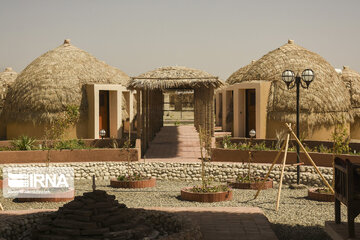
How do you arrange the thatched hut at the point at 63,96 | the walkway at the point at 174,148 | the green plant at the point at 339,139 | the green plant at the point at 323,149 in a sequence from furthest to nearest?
the thatched hut at the point at 63,96 < the walkway at the point at 174,148 < the green plant at the point at 323,149 < the green plant at the point at 339,139

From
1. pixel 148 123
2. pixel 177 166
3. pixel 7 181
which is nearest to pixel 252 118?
pixel 148 123

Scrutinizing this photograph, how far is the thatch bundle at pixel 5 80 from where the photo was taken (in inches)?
953

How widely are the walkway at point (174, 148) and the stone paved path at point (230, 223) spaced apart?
283 inches

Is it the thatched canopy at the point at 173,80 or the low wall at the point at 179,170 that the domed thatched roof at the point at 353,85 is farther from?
the low wall at the point at 179,170

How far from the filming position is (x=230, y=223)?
8055mm

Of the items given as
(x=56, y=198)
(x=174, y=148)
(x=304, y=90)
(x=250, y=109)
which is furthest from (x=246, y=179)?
(x=250, y=109)

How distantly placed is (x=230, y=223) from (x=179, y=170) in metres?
7.19

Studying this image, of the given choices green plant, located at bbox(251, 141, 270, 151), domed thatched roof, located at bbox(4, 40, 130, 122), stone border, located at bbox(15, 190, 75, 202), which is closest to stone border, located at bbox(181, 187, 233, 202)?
stone border, located at bbox(15, 190, 75, 202)

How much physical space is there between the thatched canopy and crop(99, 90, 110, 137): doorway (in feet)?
15.5

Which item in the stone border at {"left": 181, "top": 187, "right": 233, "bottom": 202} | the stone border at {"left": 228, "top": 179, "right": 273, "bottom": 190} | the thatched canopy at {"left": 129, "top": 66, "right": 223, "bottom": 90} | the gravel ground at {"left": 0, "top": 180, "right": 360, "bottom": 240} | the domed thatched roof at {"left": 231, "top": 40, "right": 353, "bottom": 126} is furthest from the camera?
the domed thatched roof at {"left": 231, "top": 40, "right": 353, "bottom": 126}

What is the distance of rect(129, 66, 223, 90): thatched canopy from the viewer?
57.2 feet

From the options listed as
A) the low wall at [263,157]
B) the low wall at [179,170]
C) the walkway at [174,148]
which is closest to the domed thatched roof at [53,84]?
the walkway at [174,148]

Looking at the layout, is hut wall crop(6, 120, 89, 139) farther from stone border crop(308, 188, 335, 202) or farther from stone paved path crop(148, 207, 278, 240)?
stone paved path crop(148, 207, 278, 240)

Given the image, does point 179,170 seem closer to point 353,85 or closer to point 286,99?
point 286,99
